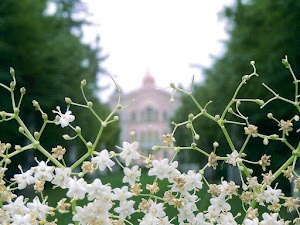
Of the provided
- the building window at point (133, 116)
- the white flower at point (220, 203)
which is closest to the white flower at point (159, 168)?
the white flower at point (220, 203)

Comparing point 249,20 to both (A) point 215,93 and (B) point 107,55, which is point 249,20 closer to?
(A) point 215,93

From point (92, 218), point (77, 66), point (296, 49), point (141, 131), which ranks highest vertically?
point (141, 131)

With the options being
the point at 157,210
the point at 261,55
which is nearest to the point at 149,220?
the point at 157,210

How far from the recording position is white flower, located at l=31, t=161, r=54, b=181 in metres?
0.91

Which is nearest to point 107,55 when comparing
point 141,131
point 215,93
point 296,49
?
point 215,93

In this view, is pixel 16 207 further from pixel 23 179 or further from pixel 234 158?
→ pixel 234 158

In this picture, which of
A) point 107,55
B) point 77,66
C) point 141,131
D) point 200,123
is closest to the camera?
point 77,66

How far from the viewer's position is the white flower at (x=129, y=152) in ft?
3.02

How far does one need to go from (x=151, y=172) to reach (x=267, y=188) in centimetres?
21

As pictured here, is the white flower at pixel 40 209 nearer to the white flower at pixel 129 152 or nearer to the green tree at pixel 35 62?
the white flower at pixel 129 152

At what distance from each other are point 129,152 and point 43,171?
144 millimetres

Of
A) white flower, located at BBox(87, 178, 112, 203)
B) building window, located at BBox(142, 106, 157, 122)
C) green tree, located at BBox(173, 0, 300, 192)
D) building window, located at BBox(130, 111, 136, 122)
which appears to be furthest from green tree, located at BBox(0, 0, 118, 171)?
building window, located at BBox(130, 111, 136, 122)

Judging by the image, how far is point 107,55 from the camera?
22.9 meters

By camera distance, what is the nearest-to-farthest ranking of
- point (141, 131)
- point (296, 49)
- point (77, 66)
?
point (296, 49)
point (77, 66)
point (141, 131)
